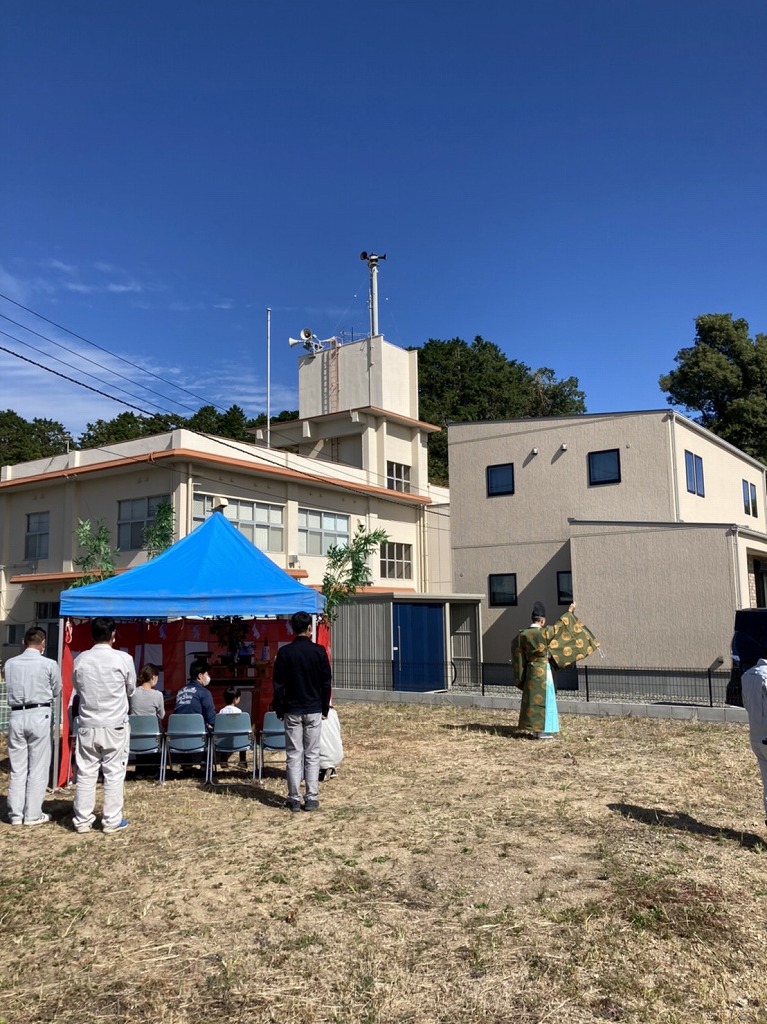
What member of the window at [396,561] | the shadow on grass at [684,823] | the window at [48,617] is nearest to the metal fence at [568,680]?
the shadow on grass at [684,823]

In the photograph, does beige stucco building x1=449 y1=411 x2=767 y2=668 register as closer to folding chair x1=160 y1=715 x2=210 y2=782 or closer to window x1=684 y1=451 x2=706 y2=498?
window x1=684 y1=451 x2=706 y2=498

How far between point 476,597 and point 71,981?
17.9 meters

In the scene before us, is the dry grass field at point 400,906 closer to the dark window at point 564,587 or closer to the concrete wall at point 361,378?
the dark window at point 564,587

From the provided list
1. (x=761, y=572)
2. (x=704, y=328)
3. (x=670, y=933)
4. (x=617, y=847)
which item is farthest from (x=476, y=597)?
(x=704, y=328)

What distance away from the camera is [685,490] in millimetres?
21219

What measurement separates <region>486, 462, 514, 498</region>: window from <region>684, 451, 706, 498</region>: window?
4.58 metres

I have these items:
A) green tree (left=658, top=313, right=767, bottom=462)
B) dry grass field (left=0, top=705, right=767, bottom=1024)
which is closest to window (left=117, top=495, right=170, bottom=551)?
dry grass field (left=0, top=705, right=767, bottom=1024)

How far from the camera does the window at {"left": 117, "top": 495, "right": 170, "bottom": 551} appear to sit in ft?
82.3

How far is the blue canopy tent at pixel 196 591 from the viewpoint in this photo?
357 inches

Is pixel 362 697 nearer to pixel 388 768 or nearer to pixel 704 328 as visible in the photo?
pixel 388 768

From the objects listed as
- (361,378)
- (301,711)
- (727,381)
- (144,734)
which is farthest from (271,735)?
(727,381)

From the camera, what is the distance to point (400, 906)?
16.6ft

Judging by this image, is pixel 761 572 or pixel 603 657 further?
pixel 761 572

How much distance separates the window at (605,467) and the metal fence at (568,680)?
17.8ft
